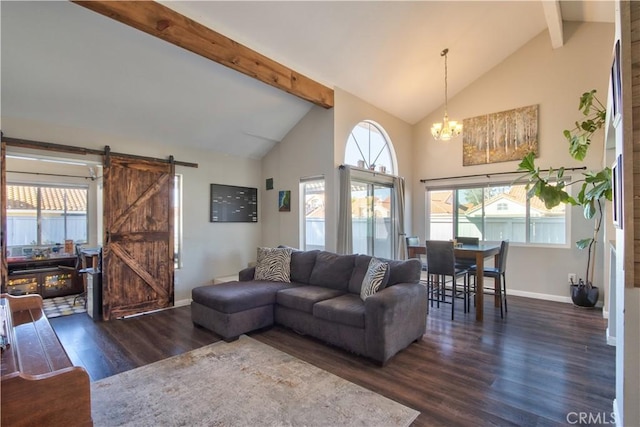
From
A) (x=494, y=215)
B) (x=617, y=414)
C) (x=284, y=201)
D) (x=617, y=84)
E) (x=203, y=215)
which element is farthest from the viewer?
(x=494, y=215)

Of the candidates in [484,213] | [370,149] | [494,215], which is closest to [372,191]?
[370,149]

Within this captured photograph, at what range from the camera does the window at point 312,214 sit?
511 cm

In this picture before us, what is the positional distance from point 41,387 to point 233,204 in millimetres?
4356

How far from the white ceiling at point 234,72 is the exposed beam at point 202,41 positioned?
0.10 metres

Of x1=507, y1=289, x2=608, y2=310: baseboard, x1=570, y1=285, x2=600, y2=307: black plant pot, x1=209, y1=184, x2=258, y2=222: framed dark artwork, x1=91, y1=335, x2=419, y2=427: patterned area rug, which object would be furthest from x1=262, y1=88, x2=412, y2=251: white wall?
x1=570, y1=285, x2=600, y2=307: black plant pot

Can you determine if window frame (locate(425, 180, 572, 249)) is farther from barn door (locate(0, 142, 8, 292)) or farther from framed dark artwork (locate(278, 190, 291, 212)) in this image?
barn door (locate(0, 142, 8, 292))

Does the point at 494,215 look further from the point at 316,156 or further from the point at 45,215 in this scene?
the point at 45,215

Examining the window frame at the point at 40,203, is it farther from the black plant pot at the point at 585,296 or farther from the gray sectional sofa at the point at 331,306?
the black plant pot at the point at 585,296

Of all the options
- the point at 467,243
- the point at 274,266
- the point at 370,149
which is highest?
the point at 370,149

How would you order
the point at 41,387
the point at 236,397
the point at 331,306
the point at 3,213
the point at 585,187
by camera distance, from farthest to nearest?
the point at 585,187 < the point at 3,213 < the point at 331,306 < the point at 236,397 < the point at 41,387

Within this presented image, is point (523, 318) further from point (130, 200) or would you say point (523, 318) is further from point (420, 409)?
point (130, 200)

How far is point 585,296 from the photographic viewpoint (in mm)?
4406

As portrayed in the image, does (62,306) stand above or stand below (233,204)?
below

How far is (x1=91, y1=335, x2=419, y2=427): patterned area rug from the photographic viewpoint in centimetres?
201
